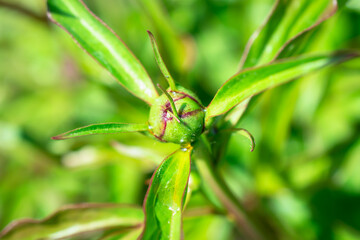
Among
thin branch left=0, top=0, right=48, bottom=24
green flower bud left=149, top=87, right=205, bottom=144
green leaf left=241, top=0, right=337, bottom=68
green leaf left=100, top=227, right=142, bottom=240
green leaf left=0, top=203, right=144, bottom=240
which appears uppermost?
thin branch left=0, top=0, right=48, bottom=24

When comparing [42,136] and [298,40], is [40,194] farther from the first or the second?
[298,40]

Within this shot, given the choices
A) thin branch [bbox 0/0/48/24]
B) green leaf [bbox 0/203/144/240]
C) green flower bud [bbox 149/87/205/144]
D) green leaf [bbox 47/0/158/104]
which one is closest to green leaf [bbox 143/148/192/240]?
green flower bud [bbox 149/87/205/144]

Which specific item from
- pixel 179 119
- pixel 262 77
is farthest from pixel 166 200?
pixel 262 77

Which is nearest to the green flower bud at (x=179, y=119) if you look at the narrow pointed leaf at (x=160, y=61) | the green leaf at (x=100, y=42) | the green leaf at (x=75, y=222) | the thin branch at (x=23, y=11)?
the narrow pointed leaf at (x=160, y=61)

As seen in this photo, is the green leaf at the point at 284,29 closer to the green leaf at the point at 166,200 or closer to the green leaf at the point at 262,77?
the green leaf at the point at 262,77

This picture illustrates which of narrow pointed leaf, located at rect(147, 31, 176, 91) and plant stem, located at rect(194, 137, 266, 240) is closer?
narrow pointed leaf, located at rect(147, 31, 176, 91)

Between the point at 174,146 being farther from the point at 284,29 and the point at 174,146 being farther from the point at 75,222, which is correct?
the point at 284,29

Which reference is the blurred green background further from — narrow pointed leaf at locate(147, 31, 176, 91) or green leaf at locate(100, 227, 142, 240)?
narrow pointed leaf at locate(147, 31, 176, 91)

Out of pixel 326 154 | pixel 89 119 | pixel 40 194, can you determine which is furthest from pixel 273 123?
pixel 40 194
